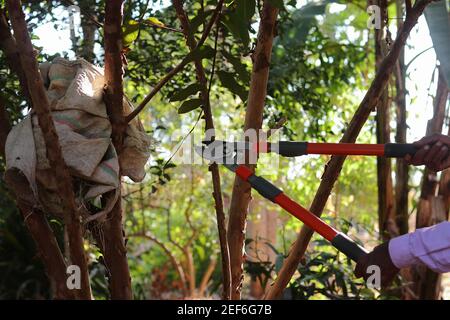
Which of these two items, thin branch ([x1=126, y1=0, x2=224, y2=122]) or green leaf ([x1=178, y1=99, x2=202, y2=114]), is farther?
green leaf ([x1=178, y1=99, x2=202, y2=114])

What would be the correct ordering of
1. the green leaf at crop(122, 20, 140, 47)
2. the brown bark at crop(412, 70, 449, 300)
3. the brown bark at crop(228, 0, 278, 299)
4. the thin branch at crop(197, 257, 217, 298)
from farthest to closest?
1. the thin branch at crop(197, 257, 217, 298)
2. the brown bark at crop(412, 70, 449, 300)
3. the brown bark at crop(228, 0, 278, 299)
4. the green leaf at crop(122, 20, 140, 47)

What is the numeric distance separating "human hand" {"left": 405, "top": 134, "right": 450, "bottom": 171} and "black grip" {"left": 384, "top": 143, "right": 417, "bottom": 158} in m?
0.01

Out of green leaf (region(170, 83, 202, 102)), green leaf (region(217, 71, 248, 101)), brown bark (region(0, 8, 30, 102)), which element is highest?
brown bark (region(0, 8, 30, 102))

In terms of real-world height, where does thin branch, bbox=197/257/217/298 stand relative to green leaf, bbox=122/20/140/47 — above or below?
above

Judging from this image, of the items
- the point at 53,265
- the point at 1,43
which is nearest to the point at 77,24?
the point at 1,43

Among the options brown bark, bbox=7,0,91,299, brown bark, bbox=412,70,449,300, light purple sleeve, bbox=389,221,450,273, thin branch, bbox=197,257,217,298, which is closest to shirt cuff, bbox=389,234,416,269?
light purple sleeve, bbox=389,221,450,273

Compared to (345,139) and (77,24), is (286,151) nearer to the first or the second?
(345,139)

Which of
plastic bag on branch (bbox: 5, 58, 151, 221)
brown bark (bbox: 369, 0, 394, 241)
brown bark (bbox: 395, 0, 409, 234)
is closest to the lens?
plastic bag on branch (bbox: 5, 58, 151, 221)

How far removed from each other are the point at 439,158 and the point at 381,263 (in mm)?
356

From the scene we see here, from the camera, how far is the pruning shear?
176cm

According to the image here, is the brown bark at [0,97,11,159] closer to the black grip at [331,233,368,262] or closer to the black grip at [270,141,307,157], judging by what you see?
the black grip at [270,141,307,157]

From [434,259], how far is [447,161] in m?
0.34

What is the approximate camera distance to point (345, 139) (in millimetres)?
2246

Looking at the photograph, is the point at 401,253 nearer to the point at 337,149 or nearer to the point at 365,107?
the point at 337,149
